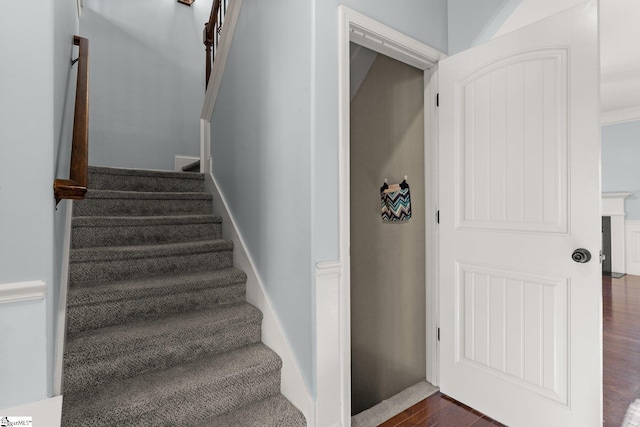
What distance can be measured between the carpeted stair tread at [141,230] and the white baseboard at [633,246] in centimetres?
666

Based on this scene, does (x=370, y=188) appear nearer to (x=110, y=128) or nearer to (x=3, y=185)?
(x=3, y=185)

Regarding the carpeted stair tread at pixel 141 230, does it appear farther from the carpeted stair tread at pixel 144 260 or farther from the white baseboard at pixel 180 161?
the white baseboard at pixel 180 161

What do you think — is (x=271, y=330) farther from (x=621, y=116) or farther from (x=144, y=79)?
(x=621, y=116)

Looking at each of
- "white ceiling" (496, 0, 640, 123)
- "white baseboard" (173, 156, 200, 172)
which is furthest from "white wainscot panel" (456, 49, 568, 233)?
"white baseboard" (173, 156, 200, 172)

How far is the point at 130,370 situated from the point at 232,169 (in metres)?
1.39

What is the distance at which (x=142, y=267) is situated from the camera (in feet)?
6.77


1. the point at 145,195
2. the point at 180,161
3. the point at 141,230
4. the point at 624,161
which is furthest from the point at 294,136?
the point at 624,161

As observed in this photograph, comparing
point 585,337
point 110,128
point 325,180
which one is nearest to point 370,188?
point 325,180

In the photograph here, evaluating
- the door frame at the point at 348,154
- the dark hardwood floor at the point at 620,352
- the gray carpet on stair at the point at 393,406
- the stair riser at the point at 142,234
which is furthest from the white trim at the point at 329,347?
the dark hardwood floor at the point at 620,352

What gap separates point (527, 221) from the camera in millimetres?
1659

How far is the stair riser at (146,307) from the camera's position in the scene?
167 cm

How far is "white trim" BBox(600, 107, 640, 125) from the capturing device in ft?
17.8

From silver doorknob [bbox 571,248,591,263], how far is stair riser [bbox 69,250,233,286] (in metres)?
1.98

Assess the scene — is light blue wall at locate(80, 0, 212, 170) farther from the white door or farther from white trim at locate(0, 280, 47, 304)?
the white door
